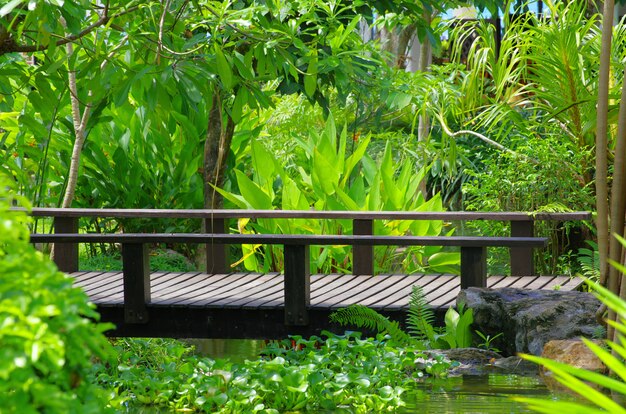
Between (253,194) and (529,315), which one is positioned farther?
(253,194)

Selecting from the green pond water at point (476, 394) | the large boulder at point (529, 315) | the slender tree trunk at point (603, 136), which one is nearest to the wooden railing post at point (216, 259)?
the large boulder at point (529, 315)

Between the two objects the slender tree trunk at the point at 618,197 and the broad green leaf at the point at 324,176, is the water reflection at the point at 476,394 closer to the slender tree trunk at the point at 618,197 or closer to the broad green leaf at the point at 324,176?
the slender tree trunk at the point at 618,197

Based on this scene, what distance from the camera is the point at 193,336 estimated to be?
6754 mm

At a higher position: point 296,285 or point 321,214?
point 321,214

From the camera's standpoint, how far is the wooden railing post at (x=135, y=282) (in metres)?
6.61

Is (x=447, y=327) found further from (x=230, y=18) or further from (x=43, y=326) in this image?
(x=43, y=326)

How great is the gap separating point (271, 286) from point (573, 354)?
3047 mm

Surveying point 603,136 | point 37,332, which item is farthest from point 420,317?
point 37,332

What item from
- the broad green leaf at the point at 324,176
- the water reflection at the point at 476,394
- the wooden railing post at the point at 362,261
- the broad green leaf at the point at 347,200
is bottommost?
the water reflection at the point at 476,394

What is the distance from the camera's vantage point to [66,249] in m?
8.06

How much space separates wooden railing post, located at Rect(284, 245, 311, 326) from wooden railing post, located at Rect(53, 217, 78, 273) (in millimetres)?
2153

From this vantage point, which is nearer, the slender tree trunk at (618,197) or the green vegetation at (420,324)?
the slender tree trunk at (618,197)

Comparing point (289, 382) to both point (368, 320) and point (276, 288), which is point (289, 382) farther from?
point (276, 288)

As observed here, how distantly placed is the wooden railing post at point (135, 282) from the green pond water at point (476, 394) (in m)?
2.34
